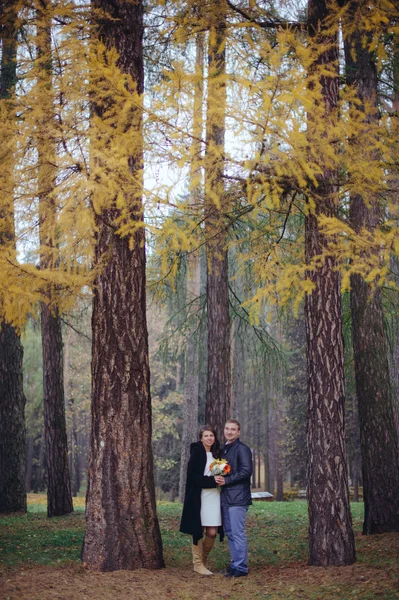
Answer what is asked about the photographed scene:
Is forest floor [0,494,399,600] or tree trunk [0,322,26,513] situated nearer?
forest floor [0,494,399,600]

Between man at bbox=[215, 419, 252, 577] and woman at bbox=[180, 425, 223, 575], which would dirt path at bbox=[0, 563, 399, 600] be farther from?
woman at bbox=[180, 425, 223, 575]

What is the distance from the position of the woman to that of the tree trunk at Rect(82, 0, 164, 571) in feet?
1.33

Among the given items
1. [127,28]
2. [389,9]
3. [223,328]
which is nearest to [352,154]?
[389,9]

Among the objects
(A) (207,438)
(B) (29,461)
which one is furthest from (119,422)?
(B) (29,461)

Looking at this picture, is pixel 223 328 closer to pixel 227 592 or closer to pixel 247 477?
pixel 247 477

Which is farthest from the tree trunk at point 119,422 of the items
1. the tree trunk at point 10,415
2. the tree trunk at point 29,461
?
the tree trunk at point 29,461

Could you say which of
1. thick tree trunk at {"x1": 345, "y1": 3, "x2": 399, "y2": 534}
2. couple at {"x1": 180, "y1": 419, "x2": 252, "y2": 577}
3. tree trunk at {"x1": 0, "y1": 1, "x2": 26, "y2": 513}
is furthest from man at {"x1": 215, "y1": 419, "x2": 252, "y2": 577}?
tree trunk at {"x1": 0, "y1": 1, "x2": 26, "y2": 513}

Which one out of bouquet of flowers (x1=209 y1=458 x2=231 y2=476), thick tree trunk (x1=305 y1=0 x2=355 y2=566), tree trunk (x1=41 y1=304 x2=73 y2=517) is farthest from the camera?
tree trunk (x1=41 y1=304 x2=73 y2=517)

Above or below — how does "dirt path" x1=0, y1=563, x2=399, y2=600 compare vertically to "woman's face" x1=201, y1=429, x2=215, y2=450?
below

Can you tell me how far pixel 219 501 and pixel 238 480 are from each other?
1.38 ft

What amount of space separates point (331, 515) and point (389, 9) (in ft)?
17.2

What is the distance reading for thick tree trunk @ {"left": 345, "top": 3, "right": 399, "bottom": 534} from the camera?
889cm

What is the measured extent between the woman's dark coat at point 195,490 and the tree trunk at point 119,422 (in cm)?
38

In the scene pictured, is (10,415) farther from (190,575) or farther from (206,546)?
(190,575)
